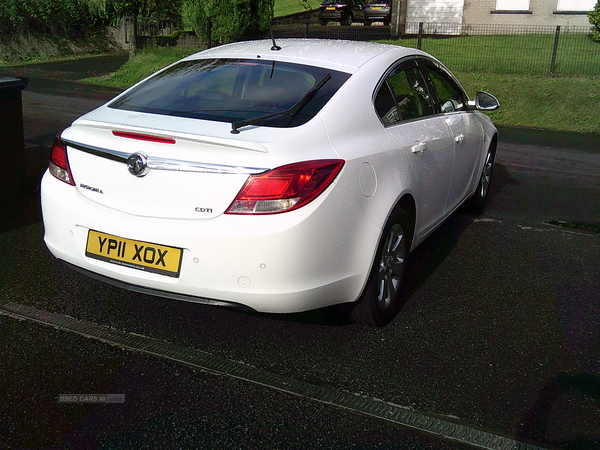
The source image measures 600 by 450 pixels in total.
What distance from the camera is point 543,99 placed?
1382 centimetres

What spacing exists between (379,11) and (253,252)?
33.9m

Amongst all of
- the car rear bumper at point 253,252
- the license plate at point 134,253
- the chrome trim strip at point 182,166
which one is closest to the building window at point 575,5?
the car rear bumper at point 253,252

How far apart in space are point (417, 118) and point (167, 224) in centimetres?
200

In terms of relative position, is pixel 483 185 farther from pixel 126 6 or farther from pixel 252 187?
pixel 126 6

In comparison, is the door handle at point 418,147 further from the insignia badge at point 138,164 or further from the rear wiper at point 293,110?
the insignia badge at point 138,164

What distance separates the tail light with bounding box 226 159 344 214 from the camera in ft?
10.3

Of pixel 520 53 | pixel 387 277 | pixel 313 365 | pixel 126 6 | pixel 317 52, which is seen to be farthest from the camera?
pixel 126 6

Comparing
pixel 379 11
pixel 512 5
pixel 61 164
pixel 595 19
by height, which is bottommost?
pixel 61 164

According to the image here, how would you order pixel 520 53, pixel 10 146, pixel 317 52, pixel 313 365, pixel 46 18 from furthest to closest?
pixel 46 18 → pixel 520 53 → pixel 10 146 → pixel 317 52 → pixel 313 365

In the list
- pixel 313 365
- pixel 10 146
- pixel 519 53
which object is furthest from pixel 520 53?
pixel 313 365

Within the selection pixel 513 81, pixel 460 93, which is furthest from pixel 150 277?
pixel 513 81

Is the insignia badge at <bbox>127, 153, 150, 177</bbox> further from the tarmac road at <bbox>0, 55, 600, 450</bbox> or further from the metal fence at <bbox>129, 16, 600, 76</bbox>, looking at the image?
the metal fence at <bbox>129, 16, 600, 76</bbox>

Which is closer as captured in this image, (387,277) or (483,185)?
(387,277)

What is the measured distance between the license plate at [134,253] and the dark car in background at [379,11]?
32945 millimetres
